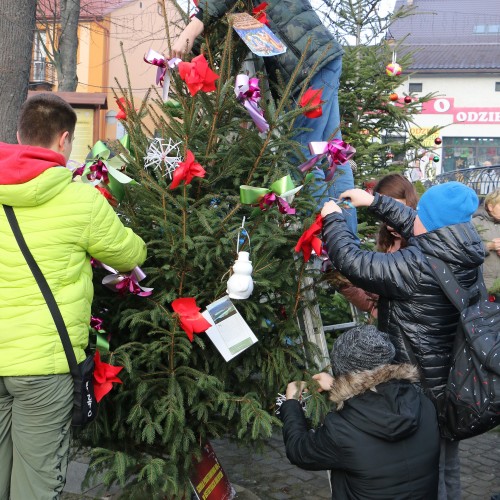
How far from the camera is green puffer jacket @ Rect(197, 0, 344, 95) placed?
379 cm

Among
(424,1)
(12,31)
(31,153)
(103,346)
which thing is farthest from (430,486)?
(424,1)

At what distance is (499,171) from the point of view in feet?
61.5

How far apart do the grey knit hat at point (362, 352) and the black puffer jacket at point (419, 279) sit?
12.8 inches

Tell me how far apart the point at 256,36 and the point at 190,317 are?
141cm

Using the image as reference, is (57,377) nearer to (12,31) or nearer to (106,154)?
(106,154)

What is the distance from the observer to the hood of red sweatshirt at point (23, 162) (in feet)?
8.88

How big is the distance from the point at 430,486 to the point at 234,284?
1074 millimetres

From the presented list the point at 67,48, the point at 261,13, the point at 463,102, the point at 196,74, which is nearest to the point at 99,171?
the point at 196,74

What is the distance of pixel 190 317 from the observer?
2.94 m

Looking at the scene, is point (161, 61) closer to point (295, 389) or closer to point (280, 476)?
point (295, 389)

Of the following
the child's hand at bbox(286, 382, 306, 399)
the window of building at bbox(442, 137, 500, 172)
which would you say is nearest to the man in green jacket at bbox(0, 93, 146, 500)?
the child's hand at bbox(286, 382, 306, 399)

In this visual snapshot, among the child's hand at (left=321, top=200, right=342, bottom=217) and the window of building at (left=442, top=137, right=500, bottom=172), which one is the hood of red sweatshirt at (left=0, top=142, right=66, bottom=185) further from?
the window of building at (left=442, top=137, right=500, bottom=172)

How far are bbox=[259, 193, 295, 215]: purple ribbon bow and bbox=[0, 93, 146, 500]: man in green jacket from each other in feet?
1.96

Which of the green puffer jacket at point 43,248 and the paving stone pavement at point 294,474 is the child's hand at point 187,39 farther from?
the paving stone pavement at point 294,474
